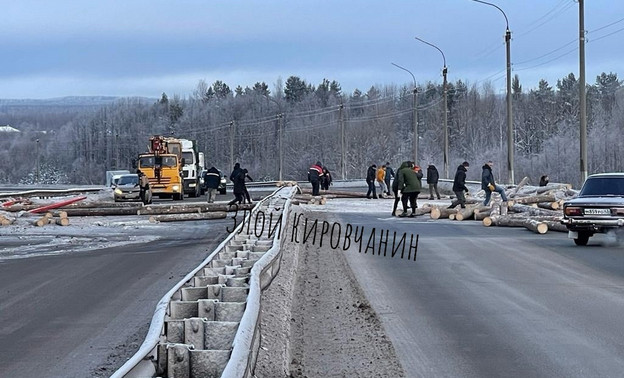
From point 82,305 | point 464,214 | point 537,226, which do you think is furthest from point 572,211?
point 82,305

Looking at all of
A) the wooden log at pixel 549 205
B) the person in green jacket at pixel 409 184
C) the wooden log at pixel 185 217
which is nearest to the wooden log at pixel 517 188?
the wooden log at pixel 549 205

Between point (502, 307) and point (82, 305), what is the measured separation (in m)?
5.21

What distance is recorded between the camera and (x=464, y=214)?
1206 inches

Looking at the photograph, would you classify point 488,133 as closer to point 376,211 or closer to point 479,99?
point 479,99

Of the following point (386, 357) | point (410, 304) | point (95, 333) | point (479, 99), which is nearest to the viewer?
point (386, 357)

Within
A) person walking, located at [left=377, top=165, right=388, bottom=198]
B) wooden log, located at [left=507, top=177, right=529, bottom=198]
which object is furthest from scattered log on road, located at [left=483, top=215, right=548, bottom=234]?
person walking, located at [left=377, top=165, right=388, bottom=198]

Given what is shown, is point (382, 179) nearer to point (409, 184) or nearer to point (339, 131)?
point (409, 184)

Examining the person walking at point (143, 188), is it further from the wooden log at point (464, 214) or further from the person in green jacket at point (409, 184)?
the wooden log at point (464, 214)

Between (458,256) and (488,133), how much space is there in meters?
117

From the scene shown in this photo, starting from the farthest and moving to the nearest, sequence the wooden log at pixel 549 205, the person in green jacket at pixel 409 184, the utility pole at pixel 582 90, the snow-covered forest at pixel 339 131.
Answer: the snow-covered forest at pixel 339 131 → the utility pole at pixel 582 90 → the wooden log at pixel 549 205 → the person in green jacket at pixel 409 184

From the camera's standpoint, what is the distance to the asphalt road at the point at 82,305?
9.09 metres

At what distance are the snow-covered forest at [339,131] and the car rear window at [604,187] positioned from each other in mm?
78149

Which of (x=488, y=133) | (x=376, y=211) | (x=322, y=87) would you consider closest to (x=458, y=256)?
(x=376, y=211)

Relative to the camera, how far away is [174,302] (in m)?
8.95
